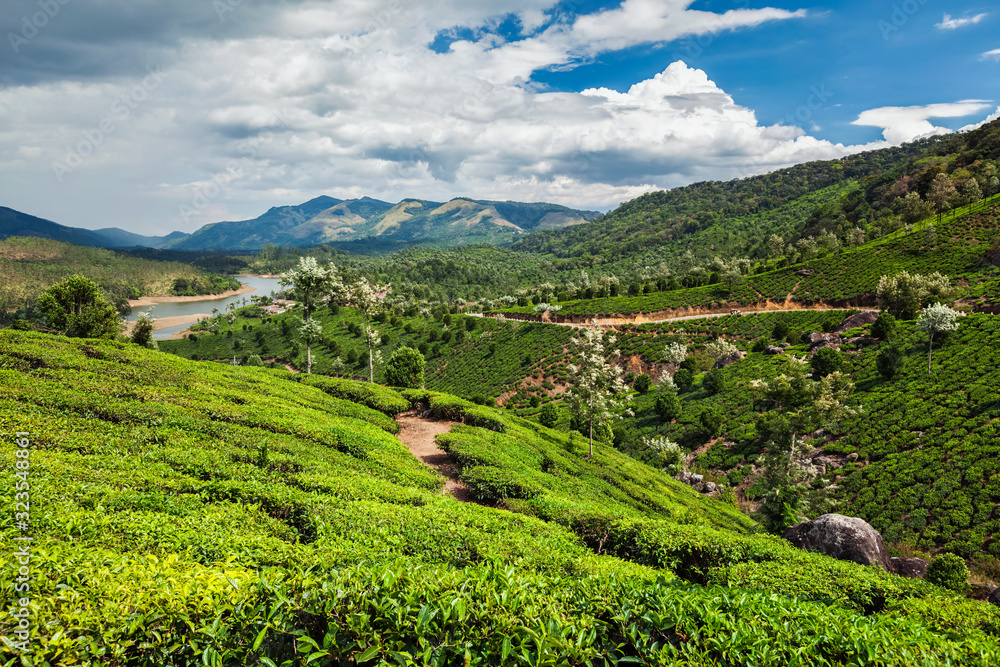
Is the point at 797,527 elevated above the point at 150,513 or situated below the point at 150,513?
below

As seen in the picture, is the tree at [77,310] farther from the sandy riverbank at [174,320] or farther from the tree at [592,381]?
the sandy riverbank at [174,320]

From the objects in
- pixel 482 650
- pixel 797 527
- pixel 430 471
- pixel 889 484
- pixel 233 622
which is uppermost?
pixel 233 622

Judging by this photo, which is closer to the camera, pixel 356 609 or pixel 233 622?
pixel 233 622

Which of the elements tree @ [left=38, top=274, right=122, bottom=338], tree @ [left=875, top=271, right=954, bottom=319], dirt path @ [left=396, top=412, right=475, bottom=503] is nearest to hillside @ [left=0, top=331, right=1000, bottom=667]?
dirt path @ [left=396, top=412, right=475, bottom=503]

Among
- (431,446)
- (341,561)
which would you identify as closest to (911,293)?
(431,446)

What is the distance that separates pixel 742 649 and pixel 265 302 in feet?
577

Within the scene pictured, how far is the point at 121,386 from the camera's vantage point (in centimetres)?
1374

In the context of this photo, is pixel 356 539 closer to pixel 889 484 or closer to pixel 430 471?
pixel 430 471

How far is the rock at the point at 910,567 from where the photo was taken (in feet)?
46.5

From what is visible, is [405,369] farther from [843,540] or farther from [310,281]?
[843,540]

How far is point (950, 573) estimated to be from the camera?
43.9 ft

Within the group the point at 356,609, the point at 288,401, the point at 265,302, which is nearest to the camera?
the point at 356,609

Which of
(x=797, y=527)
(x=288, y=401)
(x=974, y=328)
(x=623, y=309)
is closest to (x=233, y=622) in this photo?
(x=288, y=401)

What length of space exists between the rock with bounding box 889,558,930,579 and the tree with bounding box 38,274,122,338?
191ft
